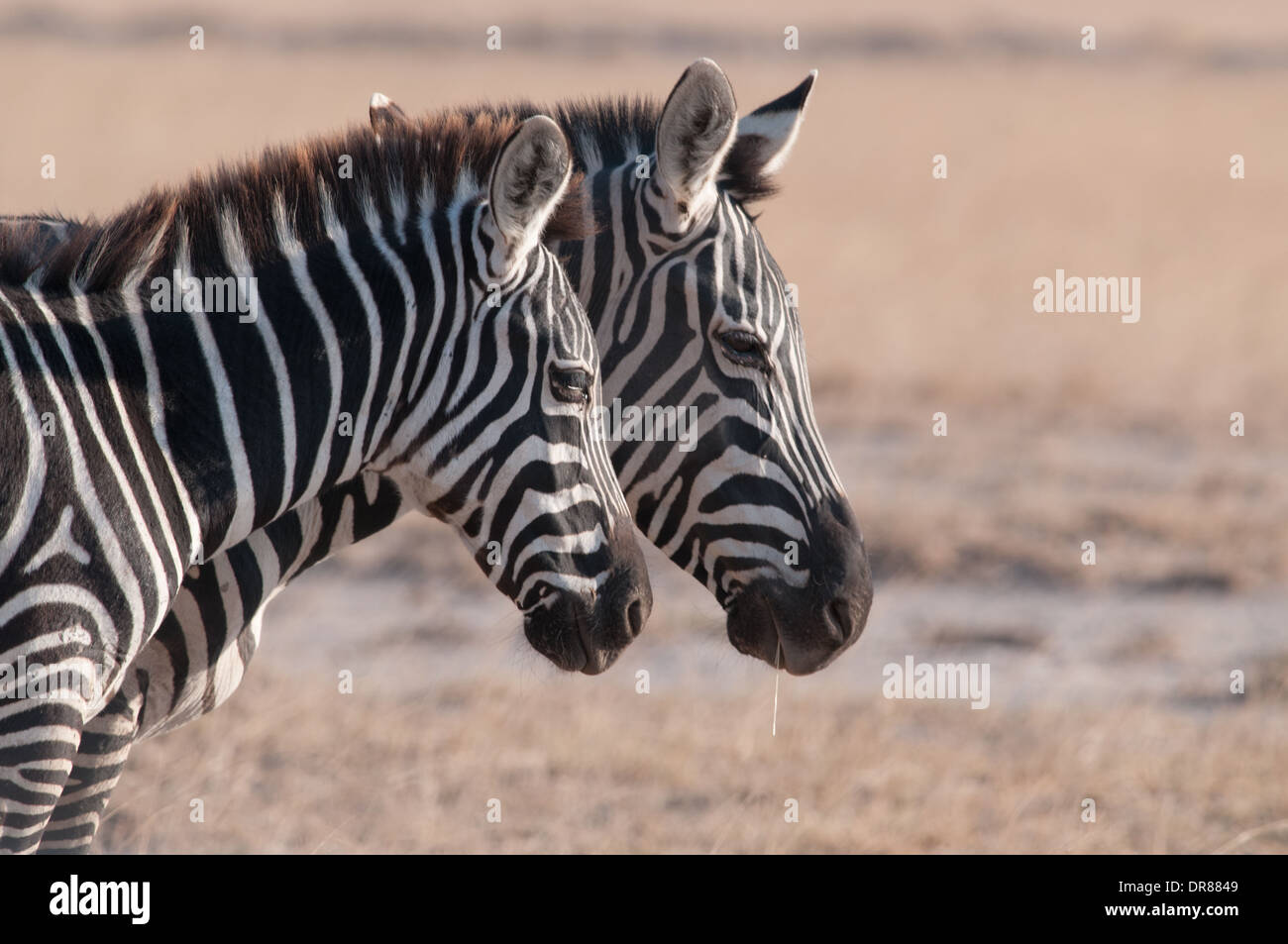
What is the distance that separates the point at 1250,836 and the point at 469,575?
553 cm

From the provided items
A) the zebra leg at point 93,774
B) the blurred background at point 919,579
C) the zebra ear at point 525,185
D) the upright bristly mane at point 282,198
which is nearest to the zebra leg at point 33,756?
the zebra leg at point 93,774

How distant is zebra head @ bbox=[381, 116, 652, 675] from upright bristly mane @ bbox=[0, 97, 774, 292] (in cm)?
23

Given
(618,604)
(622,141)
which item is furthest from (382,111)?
(618,604)

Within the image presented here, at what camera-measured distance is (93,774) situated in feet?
14.8

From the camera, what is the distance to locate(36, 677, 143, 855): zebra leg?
4.49 metres

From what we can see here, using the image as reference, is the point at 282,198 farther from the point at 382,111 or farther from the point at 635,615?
the point at 635,615

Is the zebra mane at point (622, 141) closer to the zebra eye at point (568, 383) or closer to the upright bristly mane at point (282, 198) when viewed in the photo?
the upright bristly mane at point (282, 198)

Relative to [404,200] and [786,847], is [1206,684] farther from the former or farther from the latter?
[404,200]

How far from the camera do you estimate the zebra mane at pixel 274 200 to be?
150 inches

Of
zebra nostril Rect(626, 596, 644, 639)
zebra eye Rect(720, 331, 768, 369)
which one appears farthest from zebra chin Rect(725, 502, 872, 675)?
zebra nostril Rect(626, 596, 644, 639)

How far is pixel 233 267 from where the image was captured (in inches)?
155

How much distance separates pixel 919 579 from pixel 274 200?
7007 mm

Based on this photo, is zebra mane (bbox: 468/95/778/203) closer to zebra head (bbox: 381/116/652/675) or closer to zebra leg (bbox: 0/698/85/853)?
zebra head (bbox: 381/116/652/675)

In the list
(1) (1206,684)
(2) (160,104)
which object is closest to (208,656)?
(1) (1206,684)
